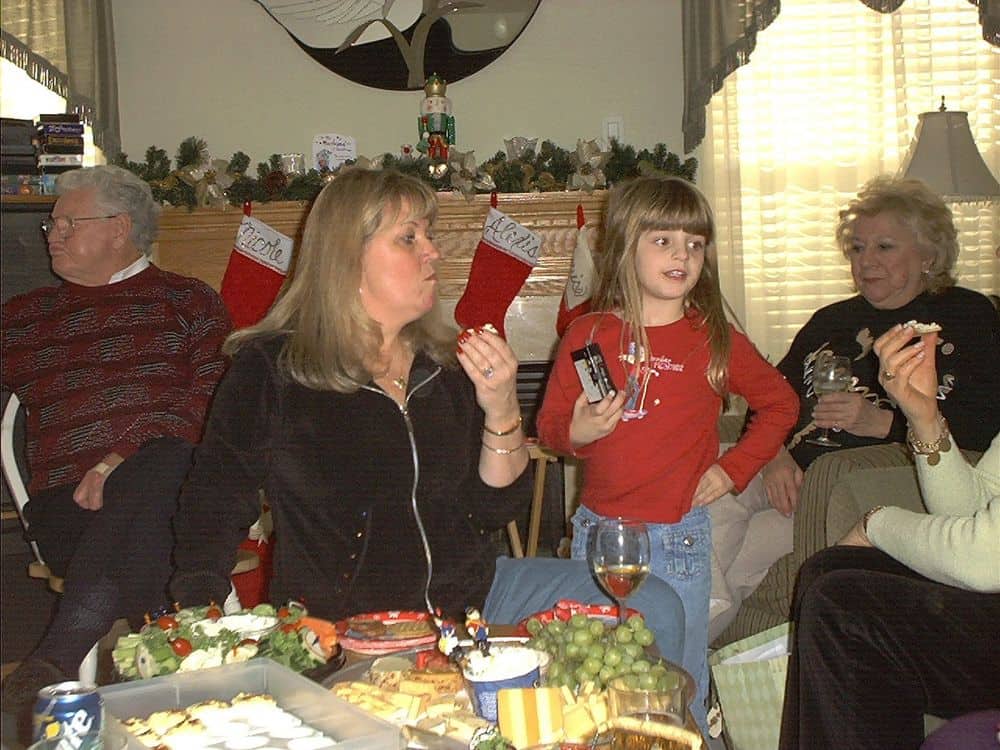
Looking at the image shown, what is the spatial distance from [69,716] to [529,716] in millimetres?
414

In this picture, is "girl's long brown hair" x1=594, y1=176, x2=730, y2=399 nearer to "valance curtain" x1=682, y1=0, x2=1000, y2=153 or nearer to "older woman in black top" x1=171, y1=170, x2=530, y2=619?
"older woman in black top" x1=171, y1=170, x2=530, y2=619

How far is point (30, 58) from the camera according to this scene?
4.14 meters

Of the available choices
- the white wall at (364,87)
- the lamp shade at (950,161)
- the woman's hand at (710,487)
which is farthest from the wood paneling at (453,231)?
the woman's hand at (710,487)

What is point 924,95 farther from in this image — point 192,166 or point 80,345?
point 80,345

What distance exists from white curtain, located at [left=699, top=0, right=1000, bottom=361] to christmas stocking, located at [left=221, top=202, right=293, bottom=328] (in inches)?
69.2

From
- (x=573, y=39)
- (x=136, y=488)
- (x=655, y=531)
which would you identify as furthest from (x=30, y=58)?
(x=655, y=531)

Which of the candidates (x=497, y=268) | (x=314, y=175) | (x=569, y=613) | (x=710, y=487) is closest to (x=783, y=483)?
(x=710, y=487)

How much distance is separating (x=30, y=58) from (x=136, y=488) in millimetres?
2628

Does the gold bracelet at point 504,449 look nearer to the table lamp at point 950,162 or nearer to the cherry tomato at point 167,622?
the cherry tomato at point 167,622

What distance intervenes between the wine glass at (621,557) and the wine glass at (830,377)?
130 centimetres

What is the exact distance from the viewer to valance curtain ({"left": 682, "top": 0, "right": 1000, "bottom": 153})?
416cm

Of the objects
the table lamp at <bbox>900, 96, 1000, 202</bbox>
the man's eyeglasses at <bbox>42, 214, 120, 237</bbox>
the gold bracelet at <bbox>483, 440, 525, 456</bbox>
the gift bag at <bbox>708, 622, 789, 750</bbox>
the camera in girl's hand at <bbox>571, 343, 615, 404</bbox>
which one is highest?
the table lamp at <bbox>900, 96, 1000, 202</bbox>

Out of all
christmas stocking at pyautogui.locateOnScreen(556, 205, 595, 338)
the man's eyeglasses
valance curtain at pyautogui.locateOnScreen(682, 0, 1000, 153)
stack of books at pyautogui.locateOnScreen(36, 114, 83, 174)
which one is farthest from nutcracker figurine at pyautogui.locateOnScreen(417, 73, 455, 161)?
the man's eyeglasses

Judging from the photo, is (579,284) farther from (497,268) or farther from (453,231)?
(453,231)
